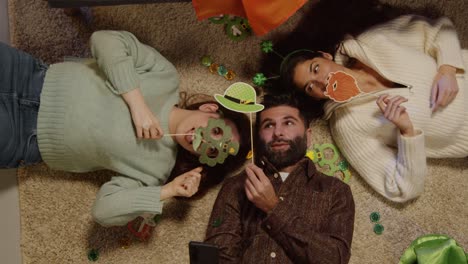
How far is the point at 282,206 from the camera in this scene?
50.9 inches

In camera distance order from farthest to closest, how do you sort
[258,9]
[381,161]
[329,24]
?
[329,24] → [381,161] → [258,9]

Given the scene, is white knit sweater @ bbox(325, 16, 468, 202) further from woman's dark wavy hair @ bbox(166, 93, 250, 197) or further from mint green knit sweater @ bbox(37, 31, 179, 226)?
mint green knit sweater @ bbox(37, 31, 179, 226)

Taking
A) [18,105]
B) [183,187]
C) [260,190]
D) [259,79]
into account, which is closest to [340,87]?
[259,79]

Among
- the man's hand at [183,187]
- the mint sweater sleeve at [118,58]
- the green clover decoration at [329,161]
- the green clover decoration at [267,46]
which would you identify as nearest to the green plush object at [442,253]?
the green clover decoration at [329,161]

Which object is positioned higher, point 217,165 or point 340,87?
point 340,87

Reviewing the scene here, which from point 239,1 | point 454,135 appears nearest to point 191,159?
point 239,1

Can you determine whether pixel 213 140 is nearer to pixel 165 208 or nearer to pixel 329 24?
pixel 165 208

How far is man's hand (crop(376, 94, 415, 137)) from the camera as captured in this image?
1313 millimetres

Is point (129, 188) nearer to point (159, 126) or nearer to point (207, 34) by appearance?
point (159, 126)

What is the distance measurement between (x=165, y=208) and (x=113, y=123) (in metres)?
0.37

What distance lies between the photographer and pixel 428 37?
141 cm

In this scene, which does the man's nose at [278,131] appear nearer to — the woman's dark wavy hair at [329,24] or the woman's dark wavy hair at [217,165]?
the woman's dark wavy hair at [217,165]

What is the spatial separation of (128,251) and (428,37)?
3.81 ft

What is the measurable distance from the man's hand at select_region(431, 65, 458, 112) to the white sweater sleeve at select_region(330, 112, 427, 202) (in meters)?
0.11
